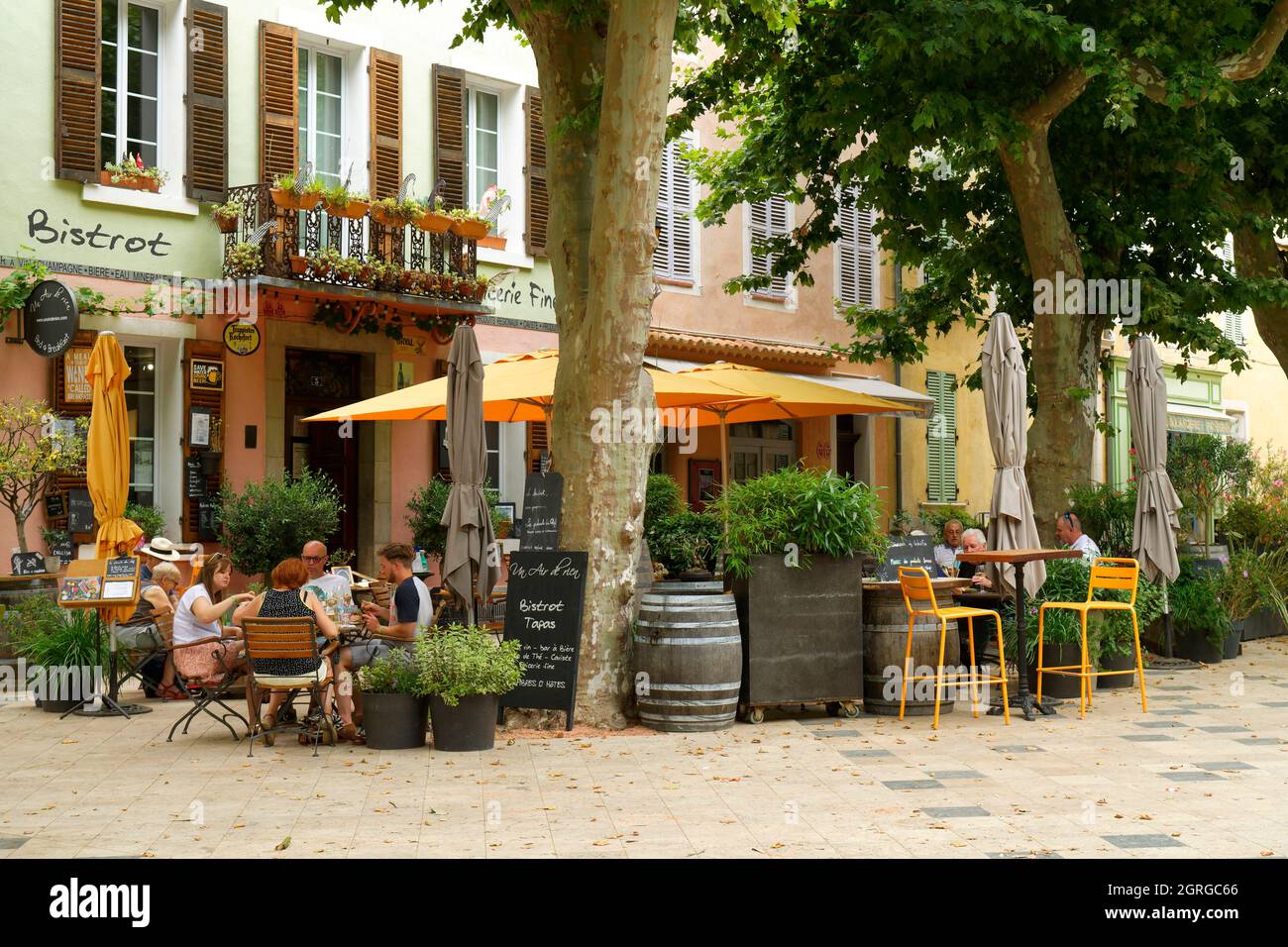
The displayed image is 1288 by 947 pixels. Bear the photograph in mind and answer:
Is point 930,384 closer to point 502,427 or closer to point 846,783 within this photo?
point 502,427

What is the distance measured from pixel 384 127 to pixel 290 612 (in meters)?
8.89

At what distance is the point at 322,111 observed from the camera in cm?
1614

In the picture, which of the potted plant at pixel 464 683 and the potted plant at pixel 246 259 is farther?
the potted plant at pixel 246 259

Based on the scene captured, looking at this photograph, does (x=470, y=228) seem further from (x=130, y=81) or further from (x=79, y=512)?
(x=79, y=512)

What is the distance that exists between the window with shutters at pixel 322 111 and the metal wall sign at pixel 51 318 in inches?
143

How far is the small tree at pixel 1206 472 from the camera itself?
15047mm

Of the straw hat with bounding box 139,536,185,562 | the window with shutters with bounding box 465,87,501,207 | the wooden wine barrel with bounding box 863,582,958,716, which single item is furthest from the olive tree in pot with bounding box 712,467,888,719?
the window with shutters with bounding box 465,87,501,207

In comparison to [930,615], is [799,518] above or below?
above

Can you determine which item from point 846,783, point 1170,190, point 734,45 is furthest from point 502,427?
point 846,783

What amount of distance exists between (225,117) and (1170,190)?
389 inches

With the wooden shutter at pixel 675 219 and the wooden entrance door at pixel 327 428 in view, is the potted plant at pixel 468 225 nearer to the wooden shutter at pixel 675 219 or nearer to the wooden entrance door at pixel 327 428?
the wooden entrance door at pixel 327 428

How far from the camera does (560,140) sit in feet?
33.4

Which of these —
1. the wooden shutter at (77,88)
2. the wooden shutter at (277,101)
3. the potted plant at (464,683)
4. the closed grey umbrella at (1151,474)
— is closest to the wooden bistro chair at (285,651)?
the potted plant at (464,683)

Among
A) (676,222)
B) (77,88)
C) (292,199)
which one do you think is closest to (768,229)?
(676,222)
